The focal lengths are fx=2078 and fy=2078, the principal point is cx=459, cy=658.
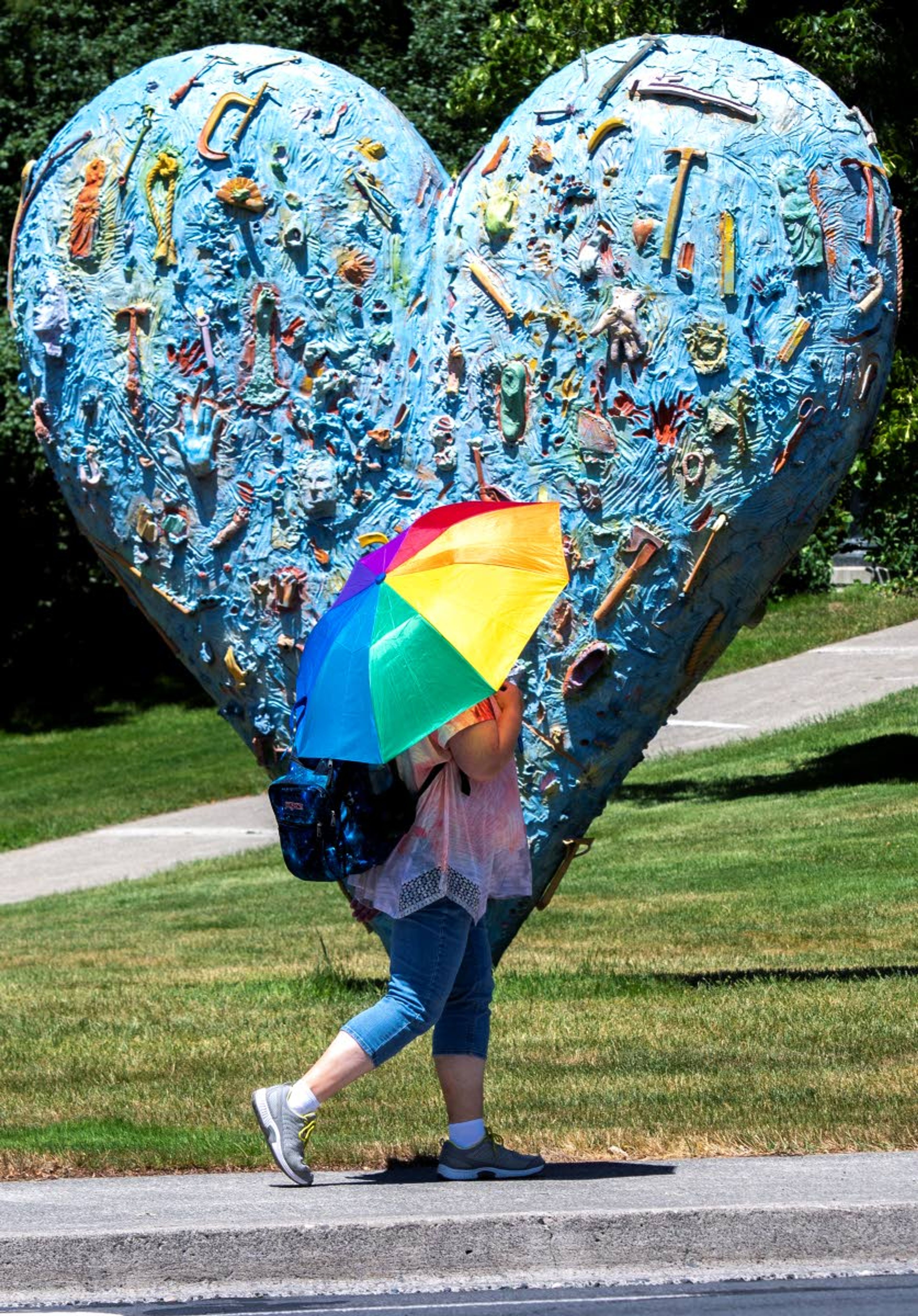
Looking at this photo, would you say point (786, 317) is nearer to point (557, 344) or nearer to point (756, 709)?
point (557, 344)

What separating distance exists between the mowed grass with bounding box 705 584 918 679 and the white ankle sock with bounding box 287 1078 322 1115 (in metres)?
18.6

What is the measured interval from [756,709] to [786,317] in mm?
14671

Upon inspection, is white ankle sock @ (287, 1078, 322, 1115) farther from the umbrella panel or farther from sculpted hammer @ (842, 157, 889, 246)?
sculpted hammer @ (842, 157, 889, 246)

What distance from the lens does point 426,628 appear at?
508cm

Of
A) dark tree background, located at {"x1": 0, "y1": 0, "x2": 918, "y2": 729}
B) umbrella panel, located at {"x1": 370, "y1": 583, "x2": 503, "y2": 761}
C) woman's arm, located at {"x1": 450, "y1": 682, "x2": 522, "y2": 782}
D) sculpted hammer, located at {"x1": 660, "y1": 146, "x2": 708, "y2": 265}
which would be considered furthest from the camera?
dark tree background, located at {"x1": 0, "y1": 0, "x2": 918, "y2": 729}

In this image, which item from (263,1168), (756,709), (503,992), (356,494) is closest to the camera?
(263,1168)

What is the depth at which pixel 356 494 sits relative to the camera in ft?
24.7

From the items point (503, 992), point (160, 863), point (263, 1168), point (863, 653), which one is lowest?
point (863, 653)

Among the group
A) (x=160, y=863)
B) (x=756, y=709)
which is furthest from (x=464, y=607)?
(x=756, y=709)

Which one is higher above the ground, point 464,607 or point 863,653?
point 464,607

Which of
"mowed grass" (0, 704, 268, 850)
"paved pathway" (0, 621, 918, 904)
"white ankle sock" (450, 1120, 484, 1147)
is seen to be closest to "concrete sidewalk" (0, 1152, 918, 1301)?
"white ankle sock" (450, 1120, 484, 1147)

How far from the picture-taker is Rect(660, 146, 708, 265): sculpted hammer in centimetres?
697

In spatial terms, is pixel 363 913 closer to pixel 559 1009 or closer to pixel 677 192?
pixel 559 1009

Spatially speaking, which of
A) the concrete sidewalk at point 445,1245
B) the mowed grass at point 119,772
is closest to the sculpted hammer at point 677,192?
the concrete sidewalk at point 445,1245
